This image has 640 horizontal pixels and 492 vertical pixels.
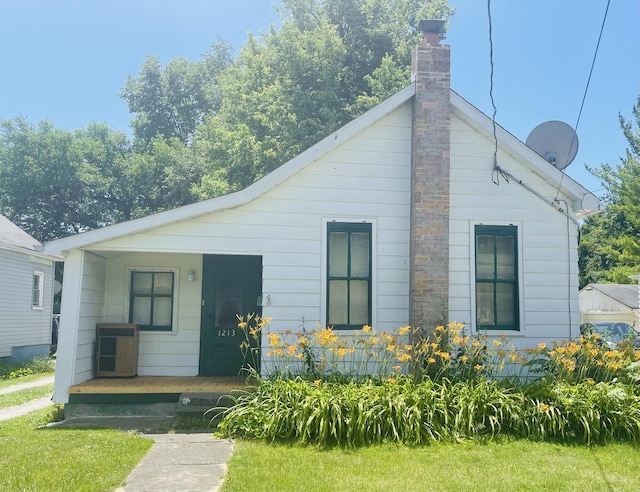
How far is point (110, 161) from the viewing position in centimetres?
3544

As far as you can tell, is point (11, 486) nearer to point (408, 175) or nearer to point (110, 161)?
point (408, 175)

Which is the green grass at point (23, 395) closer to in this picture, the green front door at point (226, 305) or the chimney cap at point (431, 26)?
the green front door at point (226, 305)

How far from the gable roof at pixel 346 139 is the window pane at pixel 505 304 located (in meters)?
1.71

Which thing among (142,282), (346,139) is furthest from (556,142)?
(142,282)

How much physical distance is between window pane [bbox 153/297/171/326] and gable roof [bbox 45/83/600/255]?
1.91m

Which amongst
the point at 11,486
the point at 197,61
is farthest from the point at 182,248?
the point at 197,61

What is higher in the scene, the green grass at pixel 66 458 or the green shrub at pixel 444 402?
the green shrub at pixel 444 402

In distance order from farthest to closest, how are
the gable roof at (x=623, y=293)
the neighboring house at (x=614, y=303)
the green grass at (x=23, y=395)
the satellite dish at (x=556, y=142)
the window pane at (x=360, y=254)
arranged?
the gable roof at (x=623, y=293) < the neighboring house at (x=614, y=303) < the green grass at (x=23, y=395) < the satellite dish at (x=556, y=142) < the window pane at (x=360, y=254)

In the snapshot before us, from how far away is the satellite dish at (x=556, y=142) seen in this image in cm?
955

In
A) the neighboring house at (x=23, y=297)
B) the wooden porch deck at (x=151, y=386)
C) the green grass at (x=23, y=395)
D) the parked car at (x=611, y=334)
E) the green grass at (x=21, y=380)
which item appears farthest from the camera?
the neighboring house at (x=23, y=297)

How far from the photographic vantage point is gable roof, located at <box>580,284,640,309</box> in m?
28.5

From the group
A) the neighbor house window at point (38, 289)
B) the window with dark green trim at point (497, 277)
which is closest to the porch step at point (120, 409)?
the window with dark green trim at point (497, 277)

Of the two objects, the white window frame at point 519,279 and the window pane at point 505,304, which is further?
the window pane at point 505,304


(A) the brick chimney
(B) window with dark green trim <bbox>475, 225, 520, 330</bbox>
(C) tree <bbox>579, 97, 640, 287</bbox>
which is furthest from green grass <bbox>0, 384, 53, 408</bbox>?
(C) tree <bbox>579, 97, 640, 287</bbox>
